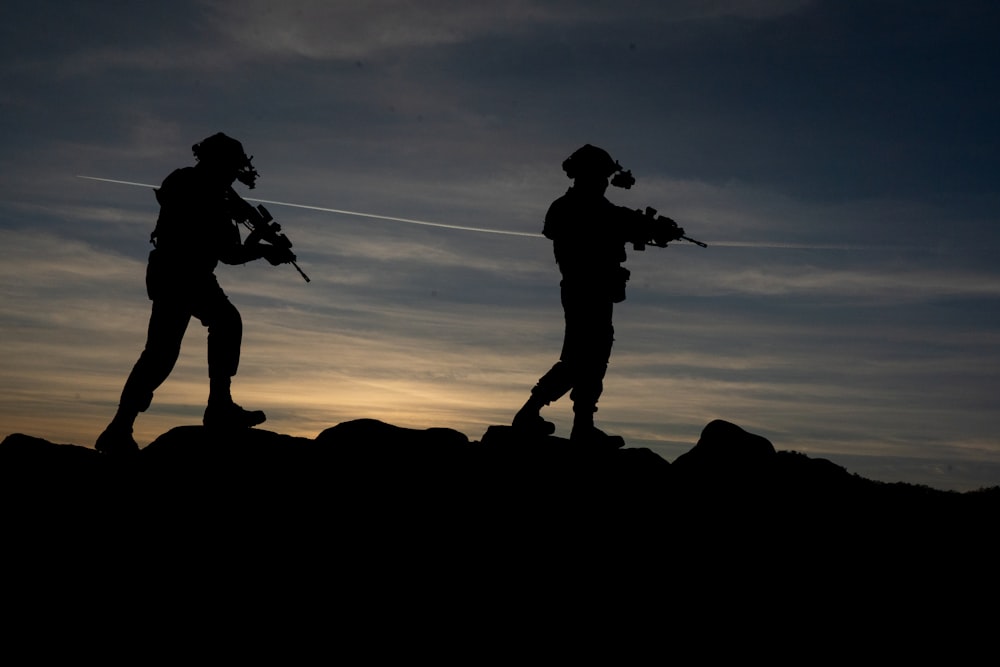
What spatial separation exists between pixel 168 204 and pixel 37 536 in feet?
12.6

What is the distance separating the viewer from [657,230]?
12930 millimetres

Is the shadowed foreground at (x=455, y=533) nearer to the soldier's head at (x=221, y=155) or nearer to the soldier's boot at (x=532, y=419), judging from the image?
the soldier's boot at (x=532, y=419)

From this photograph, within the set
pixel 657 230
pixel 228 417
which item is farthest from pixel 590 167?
pixel 228 417

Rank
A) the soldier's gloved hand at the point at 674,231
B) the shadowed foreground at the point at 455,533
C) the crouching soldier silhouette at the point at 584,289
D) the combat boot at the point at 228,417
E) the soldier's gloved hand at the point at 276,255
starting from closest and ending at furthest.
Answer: the shadowed foreground at the point at 455,533 < the combat boot at the point at 228,417 < the soldier's gloved hand at the point at 276,255 < the crouching soldier silhouette at the point at 584,289 < the soldier's gloved hand at the point at 674,231

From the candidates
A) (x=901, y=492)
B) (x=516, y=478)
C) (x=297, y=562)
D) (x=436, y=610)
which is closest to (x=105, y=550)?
(x=297, y=562)

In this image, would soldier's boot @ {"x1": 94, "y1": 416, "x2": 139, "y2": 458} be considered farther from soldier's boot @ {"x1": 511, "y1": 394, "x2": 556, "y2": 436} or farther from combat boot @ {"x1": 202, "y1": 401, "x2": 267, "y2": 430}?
soldier's boot @ {"x1": 511, "y1": 394, "x2": 556, "y2": 436}

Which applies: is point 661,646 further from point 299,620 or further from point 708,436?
point 708,436

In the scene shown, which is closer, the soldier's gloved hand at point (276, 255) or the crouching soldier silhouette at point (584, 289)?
the soldier's gloved hand at point (276, 255)

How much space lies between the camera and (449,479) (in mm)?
11055

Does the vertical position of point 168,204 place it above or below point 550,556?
above

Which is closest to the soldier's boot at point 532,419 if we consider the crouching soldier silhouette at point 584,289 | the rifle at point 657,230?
the crouching soldier silhouette at point 584,289

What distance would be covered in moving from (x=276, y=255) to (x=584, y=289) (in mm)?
3720

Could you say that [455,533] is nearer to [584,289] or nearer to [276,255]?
[584,289]

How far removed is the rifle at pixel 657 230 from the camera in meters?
12.8
